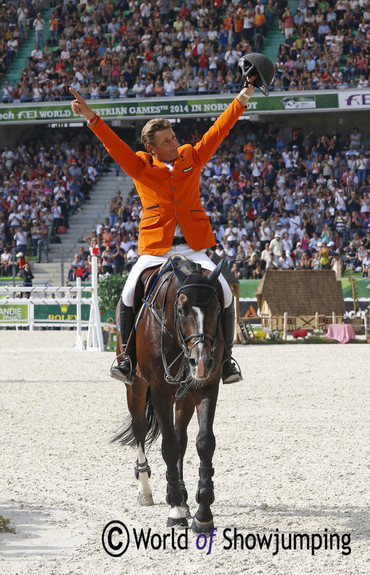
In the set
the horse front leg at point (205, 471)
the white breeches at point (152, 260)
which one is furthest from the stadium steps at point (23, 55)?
the horse front leg at point (205, 471)

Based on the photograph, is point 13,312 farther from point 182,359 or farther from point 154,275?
point 182,359

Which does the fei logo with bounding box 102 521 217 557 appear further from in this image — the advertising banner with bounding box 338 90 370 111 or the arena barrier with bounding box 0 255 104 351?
the advertising banner with bounding box 338 90 370 111

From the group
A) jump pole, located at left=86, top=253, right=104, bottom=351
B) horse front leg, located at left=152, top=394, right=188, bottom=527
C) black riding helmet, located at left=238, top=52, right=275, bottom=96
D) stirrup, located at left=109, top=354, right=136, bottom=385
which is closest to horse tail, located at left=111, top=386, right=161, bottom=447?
stirrup, located at left=109, top=354, right=136, bottom=385

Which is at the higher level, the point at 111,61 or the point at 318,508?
the point at 111,61

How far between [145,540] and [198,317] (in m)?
1.32

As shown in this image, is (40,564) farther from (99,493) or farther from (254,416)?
(254,416)

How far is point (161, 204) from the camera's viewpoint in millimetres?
5895

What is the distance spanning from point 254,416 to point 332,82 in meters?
26.0

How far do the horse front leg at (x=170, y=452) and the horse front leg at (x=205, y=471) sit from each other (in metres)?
0.21

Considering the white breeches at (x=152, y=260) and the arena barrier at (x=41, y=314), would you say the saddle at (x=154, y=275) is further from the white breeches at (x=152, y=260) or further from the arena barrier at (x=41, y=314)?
the arena barrier at (x=41, y=314)

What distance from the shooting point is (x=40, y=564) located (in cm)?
459

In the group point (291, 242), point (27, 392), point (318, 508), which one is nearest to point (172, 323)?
point (318, 508)

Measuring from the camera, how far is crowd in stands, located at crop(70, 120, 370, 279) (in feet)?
89.0

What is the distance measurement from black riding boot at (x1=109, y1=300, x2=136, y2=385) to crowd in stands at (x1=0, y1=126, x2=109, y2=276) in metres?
24.6
